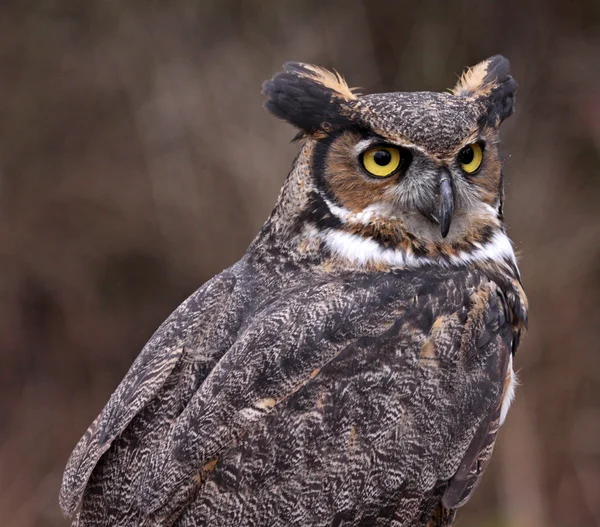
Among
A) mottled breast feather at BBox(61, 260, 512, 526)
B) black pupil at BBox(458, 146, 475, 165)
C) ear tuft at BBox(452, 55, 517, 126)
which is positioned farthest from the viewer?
ear tuft at BBox(452, 55, 517, 126)

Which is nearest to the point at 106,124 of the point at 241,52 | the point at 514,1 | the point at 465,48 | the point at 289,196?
the point at 241,52

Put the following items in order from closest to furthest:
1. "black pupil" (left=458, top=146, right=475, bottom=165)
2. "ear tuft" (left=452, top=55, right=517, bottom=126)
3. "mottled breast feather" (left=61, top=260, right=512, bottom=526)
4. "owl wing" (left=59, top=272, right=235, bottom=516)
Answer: "mottled breast feather" (left=61, top=260, right=512, bottom=526) → "owl wing" (left=59, top=272, right=235, bottom=516) → "black pupil" (left=458, top=146, right=475, bottom=165) → "ear tuft" (left=452, top=55, right=517, bottom=126)

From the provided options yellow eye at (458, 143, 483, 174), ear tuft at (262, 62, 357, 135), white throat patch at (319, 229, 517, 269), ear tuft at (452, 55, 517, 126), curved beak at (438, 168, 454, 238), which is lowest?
white throat patch at (319, 229, 517, 269)

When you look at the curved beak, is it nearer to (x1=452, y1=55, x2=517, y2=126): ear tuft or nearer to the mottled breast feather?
the mottled breast feather

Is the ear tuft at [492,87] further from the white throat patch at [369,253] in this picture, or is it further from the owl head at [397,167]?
the white throat patch at [369,253]

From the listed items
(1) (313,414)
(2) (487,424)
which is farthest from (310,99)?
(2) (487,424)

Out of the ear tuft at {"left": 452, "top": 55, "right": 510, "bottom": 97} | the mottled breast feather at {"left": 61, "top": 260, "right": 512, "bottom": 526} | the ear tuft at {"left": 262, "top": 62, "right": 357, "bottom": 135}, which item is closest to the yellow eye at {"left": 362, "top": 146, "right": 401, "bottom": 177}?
the ear tuft at {"left": 262, "top": 62, "right": 357, "bottom": 135}

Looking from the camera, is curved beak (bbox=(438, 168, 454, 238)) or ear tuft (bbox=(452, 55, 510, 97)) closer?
curved beak (bbox=(438, 168, 454, 238))

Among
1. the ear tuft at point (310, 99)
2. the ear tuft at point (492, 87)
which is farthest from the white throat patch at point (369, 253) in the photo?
the ear tuft at point (492, 87)

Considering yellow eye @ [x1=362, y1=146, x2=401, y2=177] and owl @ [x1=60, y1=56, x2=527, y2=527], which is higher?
yellow eye @ [x1=362, y1=146, x2=401, y2=177]
